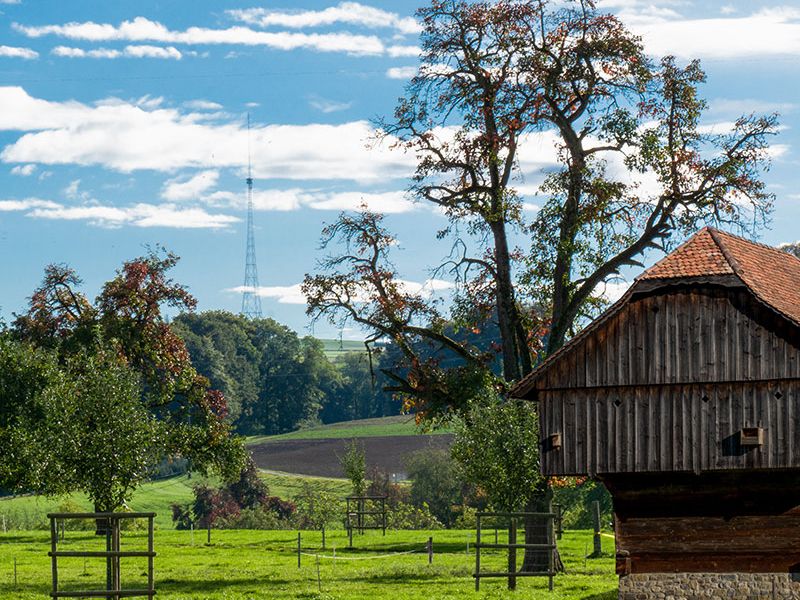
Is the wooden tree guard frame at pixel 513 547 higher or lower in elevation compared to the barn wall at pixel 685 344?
lower

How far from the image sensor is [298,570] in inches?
1718

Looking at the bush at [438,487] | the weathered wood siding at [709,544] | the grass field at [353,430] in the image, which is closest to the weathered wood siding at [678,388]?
the weathered wood siding at [709,544]

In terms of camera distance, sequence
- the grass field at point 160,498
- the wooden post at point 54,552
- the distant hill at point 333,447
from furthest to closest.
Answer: the distant hill at point 333,447 → the grass field at point 160,498 → the wooden post at point 54,552

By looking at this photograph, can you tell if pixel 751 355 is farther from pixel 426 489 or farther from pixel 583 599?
pixel 426 489

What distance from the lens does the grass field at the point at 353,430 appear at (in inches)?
5286

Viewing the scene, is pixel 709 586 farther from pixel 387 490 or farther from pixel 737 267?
pixel 387 490

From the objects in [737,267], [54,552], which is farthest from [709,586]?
[54,552]

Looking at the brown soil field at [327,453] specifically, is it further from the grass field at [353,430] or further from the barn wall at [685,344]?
the barn wall at [685,344]

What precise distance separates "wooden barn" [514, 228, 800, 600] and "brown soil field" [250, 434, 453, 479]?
3141 inches

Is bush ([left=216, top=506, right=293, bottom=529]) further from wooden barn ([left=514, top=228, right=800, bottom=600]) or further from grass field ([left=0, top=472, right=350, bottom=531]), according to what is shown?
wooden barn ([left=514, top=228, right=800, bottom=600])

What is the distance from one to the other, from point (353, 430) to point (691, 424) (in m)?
111

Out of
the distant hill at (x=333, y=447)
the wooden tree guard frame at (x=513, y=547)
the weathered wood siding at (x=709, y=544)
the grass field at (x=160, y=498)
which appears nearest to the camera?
the weathered wood siding at (x=709, y=544)

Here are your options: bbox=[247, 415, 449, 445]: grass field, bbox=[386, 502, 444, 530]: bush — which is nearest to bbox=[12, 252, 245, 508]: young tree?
bbox=[386, 502, 444, 530]: bush

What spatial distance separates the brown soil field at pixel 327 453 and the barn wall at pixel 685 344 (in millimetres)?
80511
